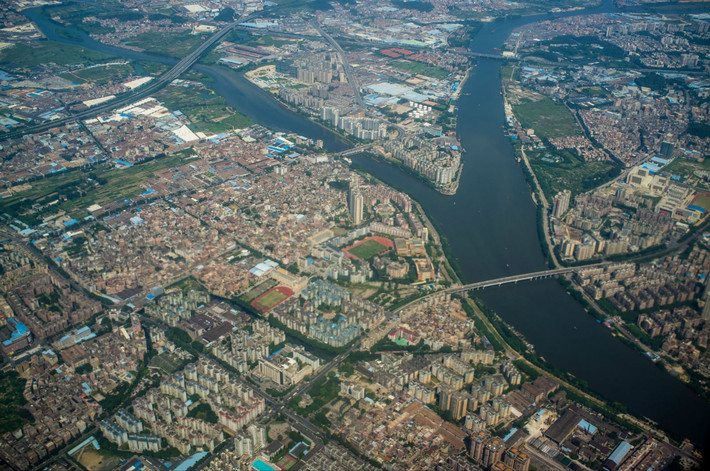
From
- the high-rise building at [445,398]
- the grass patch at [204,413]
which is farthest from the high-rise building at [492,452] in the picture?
the grass patch at [204,413]

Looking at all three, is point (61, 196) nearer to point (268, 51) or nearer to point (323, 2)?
point (268, 51)

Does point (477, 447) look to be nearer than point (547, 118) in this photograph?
Yes

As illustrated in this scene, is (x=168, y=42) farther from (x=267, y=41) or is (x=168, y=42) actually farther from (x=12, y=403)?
(x=12, y=403)

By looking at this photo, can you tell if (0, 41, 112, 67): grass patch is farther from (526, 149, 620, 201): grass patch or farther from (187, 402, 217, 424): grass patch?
(187, 402, 217, 424): grass patch

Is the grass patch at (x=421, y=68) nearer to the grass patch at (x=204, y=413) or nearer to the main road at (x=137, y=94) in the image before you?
the main road at (x=137, y=94)

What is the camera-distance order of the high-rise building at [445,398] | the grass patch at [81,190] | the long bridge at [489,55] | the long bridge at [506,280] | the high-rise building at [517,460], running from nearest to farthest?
the high-rise building at [517,460] < the high-rise building at [445,398] < the long bridge at [506,280] < the grass patch at [81,190] < the long bridge at [489,55]

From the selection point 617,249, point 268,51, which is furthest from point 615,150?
→ point 268,51

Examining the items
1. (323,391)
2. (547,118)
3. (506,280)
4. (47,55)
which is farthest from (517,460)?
(47,55)
